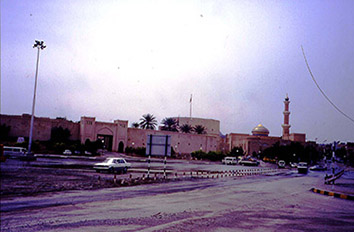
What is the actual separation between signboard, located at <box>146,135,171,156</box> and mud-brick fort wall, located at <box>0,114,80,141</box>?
4014 cm

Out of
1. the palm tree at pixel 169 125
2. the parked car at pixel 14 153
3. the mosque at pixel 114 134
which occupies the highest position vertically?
the palm tree at pixel 169 125

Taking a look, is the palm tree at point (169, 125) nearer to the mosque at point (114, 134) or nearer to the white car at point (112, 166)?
the mosque at point (114, 134)

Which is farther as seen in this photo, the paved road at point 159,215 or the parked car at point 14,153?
the parked car at point 14,153

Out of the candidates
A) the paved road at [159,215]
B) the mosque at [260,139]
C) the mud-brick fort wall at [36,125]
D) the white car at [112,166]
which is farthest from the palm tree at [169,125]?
the paved road at [159,215]

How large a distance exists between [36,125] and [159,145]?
4318 centimetres

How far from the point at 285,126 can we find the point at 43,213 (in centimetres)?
11348

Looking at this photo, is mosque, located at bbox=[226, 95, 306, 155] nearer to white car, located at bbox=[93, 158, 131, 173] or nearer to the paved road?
white car, located at bbox=[93, 158, 131, 173]

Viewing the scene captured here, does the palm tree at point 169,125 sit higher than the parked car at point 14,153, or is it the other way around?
the palm tree at point 169,125

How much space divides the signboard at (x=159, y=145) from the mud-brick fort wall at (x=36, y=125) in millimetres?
40141

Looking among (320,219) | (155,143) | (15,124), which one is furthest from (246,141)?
(320,219)

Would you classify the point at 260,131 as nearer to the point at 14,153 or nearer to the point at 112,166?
the point at 14,153

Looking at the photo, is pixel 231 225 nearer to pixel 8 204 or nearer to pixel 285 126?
pixel 8 204

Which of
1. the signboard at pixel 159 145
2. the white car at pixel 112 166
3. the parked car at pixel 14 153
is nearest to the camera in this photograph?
the signboard at pixel 159 145

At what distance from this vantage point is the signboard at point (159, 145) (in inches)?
927
